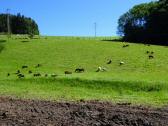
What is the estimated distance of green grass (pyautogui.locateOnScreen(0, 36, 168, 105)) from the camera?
26219 mm

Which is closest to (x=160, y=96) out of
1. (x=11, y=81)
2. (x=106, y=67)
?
(x=11, y=81)

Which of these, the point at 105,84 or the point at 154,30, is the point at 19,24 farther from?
the point at 105,84

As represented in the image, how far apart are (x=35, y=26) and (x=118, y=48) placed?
117m

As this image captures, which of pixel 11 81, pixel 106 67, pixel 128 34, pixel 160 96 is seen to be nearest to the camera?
pixel 160 96

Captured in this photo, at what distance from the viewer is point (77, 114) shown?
60.6 ft

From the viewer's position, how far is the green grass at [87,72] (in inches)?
1032

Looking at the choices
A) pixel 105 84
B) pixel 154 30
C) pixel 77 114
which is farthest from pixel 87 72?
pixel 154 30

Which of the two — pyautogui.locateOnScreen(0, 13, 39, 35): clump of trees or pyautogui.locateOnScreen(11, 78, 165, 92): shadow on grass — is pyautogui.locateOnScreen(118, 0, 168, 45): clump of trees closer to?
pyautogui.locateOnScreen(11, 78, 165, 92): shadow on grass

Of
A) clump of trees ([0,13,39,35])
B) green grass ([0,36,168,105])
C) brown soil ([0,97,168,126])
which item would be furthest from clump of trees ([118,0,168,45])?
clump of trees ([0,13,39,35])

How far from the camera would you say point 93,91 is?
27719 millimetres

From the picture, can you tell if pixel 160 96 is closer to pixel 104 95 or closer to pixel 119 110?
pixel 104 95

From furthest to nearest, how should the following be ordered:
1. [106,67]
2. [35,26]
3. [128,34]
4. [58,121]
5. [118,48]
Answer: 1. [35,26]
2. [128,34]
3. [118,48]
4. [106,67]
5. [58,121]

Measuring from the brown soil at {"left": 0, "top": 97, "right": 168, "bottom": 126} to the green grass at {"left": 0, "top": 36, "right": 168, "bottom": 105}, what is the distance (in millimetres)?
2988

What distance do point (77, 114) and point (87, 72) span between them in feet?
64.5
